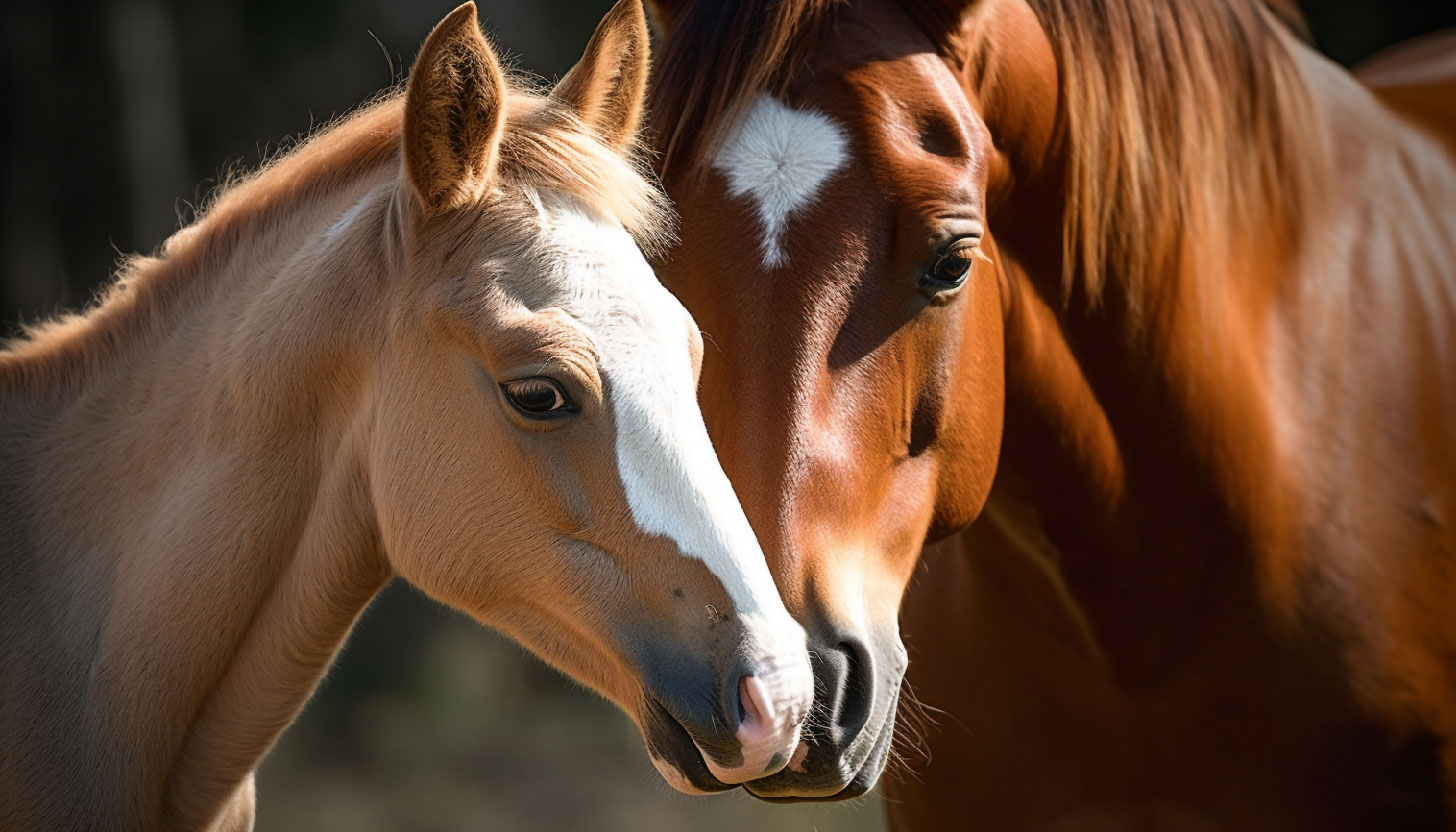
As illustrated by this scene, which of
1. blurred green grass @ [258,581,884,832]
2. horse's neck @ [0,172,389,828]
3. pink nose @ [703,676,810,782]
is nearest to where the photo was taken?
pink nose @ [703,676,810,782]

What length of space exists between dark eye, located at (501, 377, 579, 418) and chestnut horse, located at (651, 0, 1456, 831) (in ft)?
0.92

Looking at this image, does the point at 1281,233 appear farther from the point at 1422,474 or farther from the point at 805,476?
the point at 805,476

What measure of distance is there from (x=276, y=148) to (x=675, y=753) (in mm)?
5187

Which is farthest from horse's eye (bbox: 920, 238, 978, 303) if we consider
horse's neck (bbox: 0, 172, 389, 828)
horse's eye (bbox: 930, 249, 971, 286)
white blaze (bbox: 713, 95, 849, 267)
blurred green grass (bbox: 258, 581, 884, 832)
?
blurred green grass (bbox: 258, 581, 884, 832)

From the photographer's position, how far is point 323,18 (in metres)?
→ 8.30

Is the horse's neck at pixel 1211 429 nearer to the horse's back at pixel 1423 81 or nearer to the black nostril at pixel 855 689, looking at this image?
the black nostril at pixel 855 689

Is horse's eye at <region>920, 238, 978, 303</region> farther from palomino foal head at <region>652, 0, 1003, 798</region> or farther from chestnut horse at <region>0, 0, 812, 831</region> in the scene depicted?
chestnut horse at <region>0, 0, 812, 831</region>

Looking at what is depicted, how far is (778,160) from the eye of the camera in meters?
1.77

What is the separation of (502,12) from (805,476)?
300 inches

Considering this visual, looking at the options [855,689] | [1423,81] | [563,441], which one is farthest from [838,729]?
[1423,81]

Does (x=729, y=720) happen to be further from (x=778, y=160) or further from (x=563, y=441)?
(x=778, y=160)

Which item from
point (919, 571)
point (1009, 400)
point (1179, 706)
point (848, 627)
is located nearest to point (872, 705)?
point (848, 627)

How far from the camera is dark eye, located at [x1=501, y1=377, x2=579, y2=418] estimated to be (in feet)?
5.07

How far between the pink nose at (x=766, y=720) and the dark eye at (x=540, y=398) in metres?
0.41
